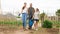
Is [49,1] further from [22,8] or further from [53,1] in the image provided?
[22,8]

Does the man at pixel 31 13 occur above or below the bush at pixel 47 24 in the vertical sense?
above

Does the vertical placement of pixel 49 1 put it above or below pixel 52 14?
above

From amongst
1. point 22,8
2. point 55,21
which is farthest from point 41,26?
point 22,8

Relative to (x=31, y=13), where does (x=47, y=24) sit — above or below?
below

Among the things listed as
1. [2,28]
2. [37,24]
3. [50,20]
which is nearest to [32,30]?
[37,24]

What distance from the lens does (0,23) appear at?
Answer: 318 centimetres

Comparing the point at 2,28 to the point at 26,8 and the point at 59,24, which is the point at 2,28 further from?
the point at 59,24

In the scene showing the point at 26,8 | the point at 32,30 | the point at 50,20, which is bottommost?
the point at 32,30

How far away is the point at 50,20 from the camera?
3201 mm

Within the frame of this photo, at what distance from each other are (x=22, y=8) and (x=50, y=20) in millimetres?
650

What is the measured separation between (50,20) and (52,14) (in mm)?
155

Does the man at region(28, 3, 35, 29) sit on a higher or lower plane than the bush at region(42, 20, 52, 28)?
higher

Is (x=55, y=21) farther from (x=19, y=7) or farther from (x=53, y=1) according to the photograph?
(x=19, y=7)

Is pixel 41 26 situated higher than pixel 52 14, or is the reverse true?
pixel 52 14
